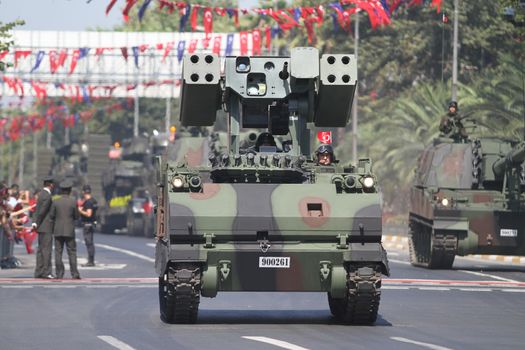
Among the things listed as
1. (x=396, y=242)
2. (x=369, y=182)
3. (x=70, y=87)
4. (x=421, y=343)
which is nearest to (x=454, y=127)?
(x=396, y=242)

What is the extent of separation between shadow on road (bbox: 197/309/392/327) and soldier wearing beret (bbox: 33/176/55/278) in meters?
8.22

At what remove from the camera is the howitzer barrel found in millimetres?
32188

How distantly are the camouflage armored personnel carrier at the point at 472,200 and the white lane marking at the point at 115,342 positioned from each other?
16773 millimetres

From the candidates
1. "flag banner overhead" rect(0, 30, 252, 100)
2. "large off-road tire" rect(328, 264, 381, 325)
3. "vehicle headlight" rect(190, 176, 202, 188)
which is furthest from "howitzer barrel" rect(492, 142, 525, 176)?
"flag banner overhead" rect(0, 30, 252, 100)

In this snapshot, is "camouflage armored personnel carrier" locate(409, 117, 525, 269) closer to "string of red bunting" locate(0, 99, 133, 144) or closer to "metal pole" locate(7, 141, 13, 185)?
"string of red bunting" locate(0, 99, 133, 144)

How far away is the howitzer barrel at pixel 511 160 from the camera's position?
32188mm

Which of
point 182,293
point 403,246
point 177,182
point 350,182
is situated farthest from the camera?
point 403,246

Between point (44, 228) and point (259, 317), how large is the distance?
31.9 ft

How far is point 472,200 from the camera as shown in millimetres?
33562

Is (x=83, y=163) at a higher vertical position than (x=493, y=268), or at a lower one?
higher

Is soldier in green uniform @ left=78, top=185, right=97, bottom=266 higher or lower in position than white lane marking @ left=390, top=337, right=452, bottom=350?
higher

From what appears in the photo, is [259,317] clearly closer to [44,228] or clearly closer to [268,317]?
[268,317]

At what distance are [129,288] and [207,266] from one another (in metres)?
8.23

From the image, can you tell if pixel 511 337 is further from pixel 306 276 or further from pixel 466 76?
pixel 466 76
